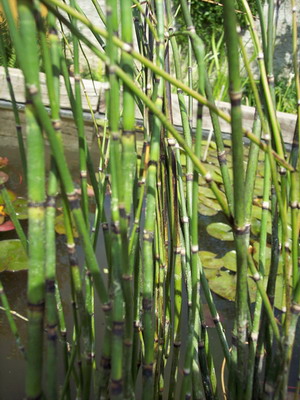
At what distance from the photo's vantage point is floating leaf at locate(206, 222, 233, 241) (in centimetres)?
189

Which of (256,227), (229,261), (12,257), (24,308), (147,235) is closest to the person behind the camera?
(147,235)

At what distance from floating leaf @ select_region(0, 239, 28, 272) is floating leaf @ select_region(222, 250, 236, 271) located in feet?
2.27

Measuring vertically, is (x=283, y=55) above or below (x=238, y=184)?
above

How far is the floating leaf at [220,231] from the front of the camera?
1887 millimetres

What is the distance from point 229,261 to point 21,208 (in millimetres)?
828

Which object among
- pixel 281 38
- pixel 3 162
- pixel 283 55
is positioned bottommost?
pixel 3 162

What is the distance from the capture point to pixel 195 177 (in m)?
0.56

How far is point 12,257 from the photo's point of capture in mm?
1537

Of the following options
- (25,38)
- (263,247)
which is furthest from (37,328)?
(263,247)

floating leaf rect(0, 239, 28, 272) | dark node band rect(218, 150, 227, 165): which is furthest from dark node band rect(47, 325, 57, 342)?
floating leaf rect(0, 239, 28, 272)

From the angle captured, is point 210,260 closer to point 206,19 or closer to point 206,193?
point 206,193

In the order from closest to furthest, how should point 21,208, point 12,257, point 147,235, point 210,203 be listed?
point 147,235
point 12,257
point 21,208
point 210,203

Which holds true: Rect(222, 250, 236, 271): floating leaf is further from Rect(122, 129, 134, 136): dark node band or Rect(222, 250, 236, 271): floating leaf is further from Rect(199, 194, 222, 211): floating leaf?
Rect(122, 129, 134, 136): dark node band

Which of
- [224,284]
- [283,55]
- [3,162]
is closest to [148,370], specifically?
[224,284]
